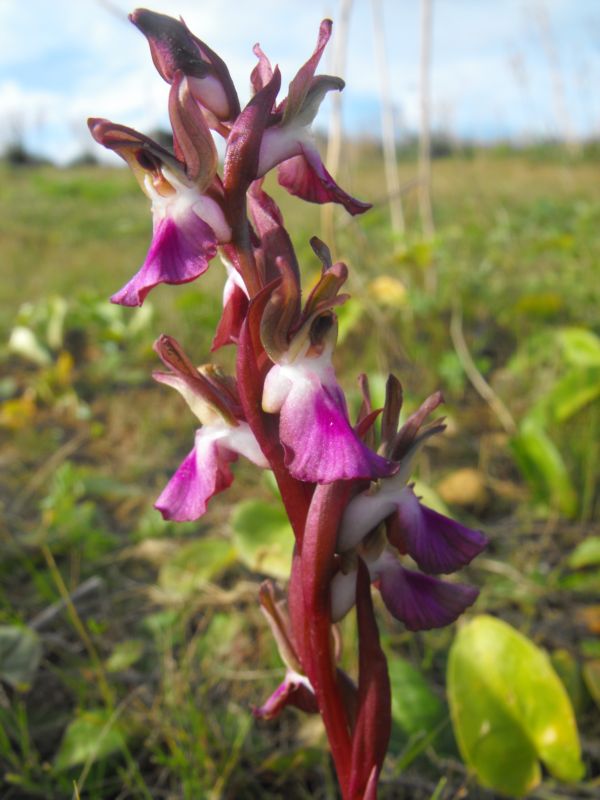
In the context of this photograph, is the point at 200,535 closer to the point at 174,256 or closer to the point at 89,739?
the point at 89,739

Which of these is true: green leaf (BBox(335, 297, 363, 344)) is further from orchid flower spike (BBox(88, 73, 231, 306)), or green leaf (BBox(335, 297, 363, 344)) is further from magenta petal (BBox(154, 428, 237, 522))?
orchid flower spike (BBox(88, 73, 231, 306))

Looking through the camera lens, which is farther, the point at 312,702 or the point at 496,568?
the point at 496,568

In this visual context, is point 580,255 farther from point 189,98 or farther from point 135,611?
point 189,98

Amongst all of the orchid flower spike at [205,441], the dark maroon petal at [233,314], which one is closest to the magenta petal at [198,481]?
the orchid flower spike at [205,441]

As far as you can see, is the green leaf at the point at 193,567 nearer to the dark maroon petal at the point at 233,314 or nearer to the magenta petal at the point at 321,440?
the dark maroon petal at the point at 233,314

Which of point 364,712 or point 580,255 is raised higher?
point 580,255

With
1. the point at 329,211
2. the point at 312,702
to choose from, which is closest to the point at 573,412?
the point at 329,211

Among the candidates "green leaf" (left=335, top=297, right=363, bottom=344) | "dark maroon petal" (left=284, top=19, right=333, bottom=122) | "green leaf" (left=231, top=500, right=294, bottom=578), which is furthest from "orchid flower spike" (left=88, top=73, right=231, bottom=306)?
"green leaf" (left=335, top=297, right=363, bottom=344)
